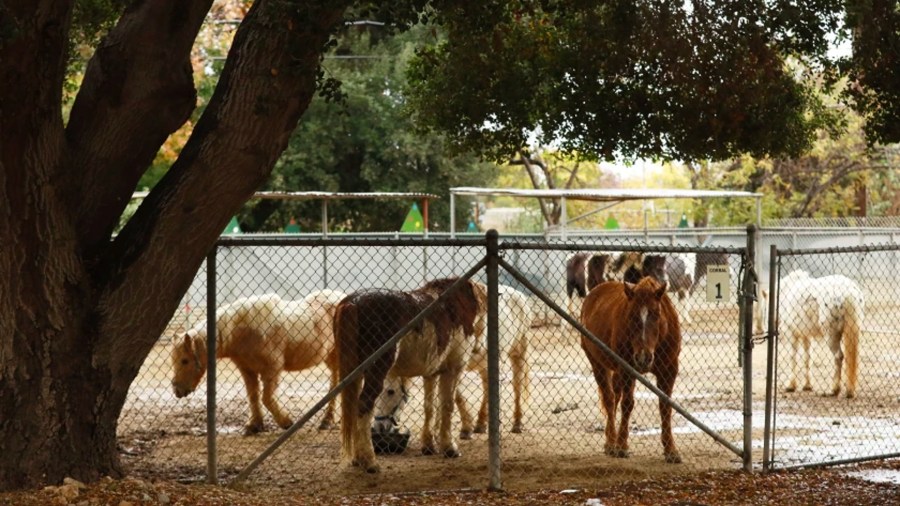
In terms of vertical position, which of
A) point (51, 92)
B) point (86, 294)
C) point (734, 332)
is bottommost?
point (734, 332)

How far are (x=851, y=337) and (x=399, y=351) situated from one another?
661cm

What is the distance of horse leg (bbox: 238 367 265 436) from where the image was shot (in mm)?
11641

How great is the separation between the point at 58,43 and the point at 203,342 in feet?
14.3

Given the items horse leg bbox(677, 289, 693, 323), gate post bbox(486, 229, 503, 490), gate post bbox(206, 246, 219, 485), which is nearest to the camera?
gate post bbox(206, 246, 219, 485)

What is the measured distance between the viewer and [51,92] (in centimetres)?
738

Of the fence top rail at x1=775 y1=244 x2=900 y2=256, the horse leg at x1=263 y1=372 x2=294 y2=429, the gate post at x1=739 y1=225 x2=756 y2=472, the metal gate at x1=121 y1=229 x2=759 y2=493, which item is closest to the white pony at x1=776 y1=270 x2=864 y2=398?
the metal gate at x1=121 y1=229 x2=759 y2=493

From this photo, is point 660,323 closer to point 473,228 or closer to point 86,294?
point 86,294

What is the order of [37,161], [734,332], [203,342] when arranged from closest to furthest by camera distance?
1. [37,161]
2. [203,342]
3. [734,332]

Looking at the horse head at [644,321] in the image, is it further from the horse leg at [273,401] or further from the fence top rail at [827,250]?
the horse leg at [273,401]

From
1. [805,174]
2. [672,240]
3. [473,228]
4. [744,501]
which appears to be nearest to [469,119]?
[744,501]

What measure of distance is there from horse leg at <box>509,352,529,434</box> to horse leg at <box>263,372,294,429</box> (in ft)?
7.16

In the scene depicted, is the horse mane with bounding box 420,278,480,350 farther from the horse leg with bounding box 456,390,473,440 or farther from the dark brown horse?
the dark brown horse

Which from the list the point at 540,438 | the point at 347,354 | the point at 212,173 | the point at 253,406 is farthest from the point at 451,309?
the point at 212,173

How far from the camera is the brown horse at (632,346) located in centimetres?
970
